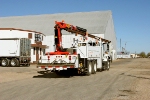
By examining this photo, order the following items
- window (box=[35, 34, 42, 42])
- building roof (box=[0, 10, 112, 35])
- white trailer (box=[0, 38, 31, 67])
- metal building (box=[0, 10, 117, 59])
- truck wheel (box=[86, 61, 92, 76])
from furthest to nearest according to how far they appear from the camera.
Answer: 1. building roof (box=[0, 10, 112, 35])
2. metal building (box=[0, 10, 117, 59])
3. window (box=[35, 34, 42, 42])
4. white trailer (box=[0, 38, 31, 67])
5. truck wheel (box=[86, 61, 92, 76])

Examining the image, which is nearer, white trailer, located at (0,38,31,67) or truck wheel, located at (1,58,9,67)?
white trailer, located at (0,38,31,67)

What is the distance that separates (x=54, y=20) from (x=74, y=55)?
1867 inches

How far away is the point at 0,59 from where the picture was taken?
3130cm

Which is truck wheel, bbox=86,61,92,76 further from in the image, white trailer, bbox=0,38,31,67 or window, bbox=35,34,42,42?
window, bbox=35,34,42,42

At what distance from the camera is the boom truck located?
53.4 ft

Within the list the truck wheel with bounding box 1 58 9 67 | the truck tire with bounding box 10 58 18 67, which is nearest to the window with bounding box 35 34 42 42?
the truck wheel with bounding box 1 58 9 67

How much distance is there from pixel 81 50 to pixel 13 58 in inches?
604

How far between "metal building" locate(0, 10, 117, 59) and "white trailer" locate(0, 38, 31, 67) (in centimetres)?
2290

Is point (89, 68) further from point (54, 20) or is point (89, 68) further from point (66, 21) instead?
point (54, 20)

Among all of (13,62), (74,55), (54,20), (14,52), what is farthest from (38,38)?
(74,55)

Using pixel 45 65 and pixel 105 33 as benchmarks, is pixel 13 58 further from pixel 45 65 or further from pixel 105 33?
pixel 105 33

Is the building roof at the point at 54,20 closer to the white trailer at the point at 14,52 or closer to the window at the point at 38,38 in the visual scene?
the window at the point at 38,38

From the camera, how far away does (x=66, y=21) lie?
6209 centimetres

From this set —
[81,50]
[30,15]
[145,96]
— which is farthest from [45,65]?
[30,15]
